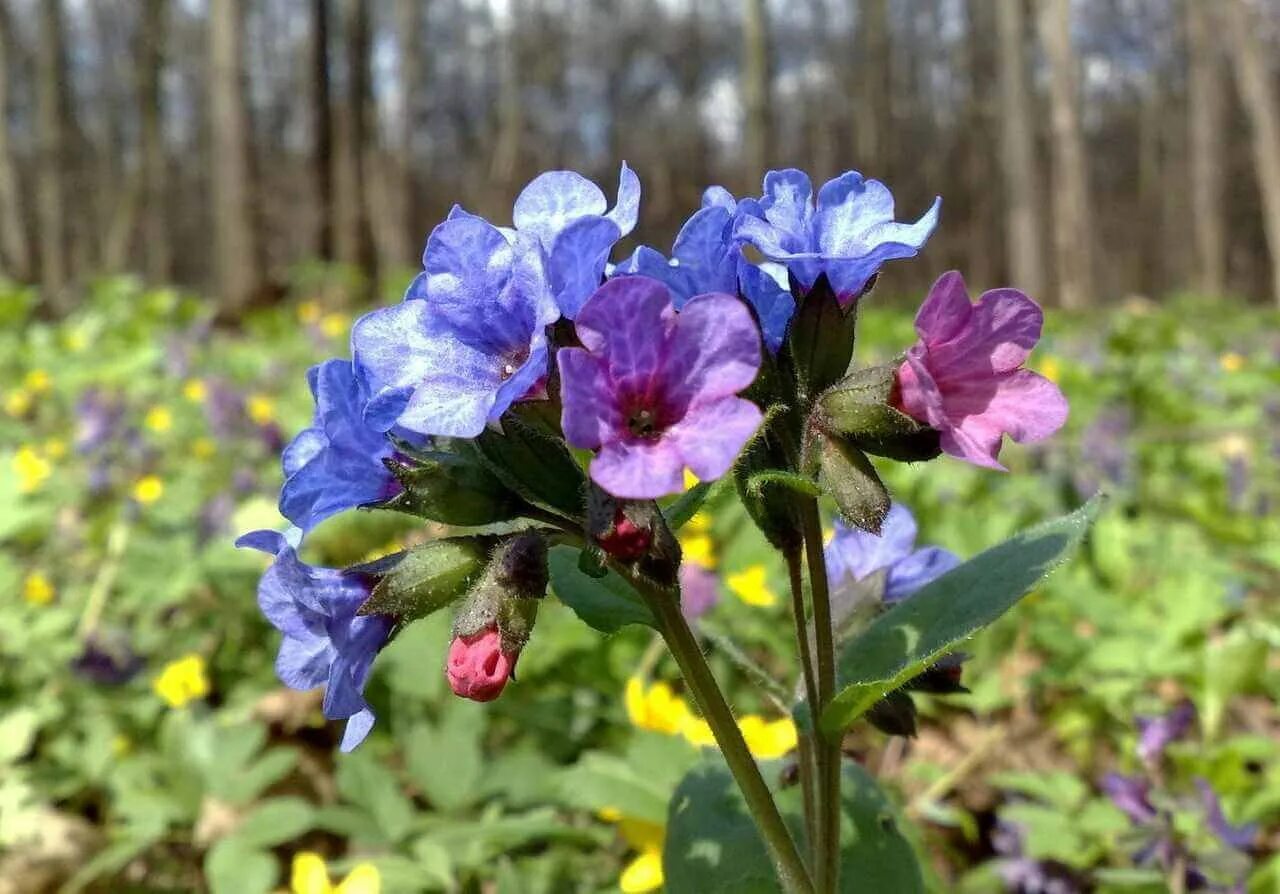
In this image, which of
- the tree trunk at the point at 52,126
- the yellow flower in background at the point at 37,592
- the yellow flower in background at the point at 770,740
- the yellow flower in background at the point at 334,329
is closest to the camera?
the yellow flower in background at the point at 770,740

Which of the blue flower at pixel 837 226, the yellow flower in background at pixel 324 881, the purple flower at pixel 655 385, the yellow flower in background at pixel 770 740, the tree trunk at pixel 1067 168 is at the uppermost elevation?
the blue flower at pixel 837 226

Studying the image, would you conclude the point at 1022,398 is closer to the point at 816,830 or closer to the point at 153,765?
the point at 816,830

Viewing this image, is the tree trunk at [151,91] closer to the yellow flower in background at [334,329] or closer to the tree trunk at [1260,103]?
the yellow flower in background at [334,329]

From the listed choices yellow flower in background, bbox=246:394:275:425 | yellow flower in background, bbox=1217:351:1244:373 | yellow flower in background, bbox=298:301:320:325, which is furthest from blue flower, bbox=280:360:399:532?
yellow flower in background, bbox=298:301:320:325

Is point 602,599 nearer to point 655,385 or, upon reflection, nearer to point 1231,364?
point 655,385

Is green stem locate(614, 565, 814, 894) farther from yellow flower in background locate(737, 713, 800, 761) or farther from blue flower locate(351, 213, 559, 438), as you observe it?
yellow flower in background locate(737, 713, 800, 761)

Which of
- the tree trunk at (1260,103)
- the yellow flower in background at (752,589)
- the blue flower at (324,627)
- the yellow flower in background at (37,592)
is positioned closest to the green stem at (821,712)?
the blue flower at (324,627)

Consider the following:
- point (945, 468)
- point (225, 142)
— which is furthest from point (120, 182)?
point (945, 468)
